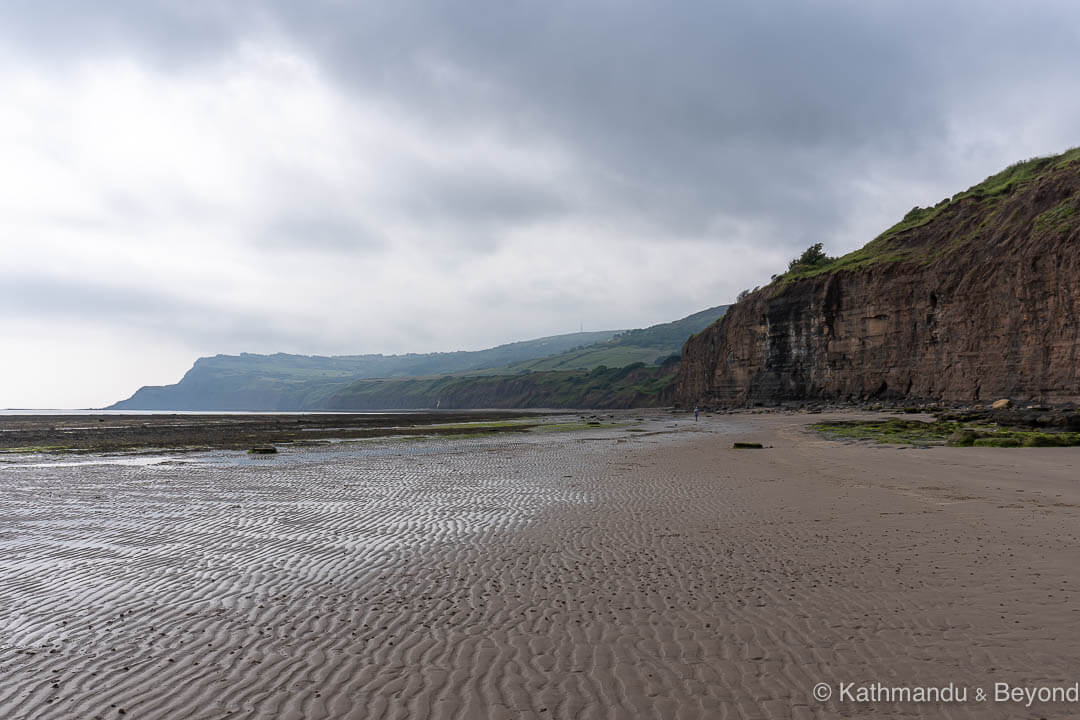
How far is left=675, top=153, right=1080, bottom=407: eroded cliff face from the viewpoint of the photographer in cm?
4688

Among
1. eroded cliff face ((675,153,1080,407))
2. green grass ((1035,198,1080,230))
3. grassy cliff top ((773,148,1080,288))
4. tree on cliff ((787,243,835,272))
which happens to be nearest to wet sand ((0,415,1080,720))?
eroded cliff face ((675,153,1080,407))

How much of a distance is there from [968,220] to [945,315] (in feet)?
43.0

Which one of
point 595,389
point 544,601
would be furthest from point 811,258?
point 544,601

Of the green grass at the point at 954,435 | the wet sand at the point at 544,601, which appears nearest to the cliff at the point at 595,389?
the green grass at the point at 954,435

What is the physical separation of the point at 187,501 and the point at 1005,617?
64.9 ft

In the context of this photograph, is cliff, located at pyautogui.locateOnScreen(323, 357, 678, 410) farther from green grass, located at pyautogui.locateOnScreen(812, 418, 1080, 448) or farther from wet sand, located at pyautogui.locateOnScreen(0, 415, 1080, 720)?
wet sand, located at pyautogui.locateOnScreen(0, 415, 1080, 720)

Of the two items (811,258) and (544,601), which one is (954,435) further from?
(811,258)

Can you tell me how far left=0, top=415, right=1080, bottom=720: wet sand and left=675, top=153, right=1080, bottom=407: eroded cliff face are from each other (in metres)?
41.1

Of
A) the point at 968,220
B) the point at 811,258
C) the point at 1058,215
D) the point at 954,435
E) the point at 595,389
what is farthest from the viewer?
the point at 595,389

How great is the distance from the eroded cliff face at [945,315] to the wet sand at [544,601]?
41144mm

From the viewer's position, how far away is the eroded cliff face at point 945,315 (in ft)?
154

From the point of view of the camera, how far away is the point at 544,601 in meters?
7.82

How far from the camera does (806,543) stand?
10.5m

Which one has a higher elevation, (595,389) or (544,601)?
(595,389)
